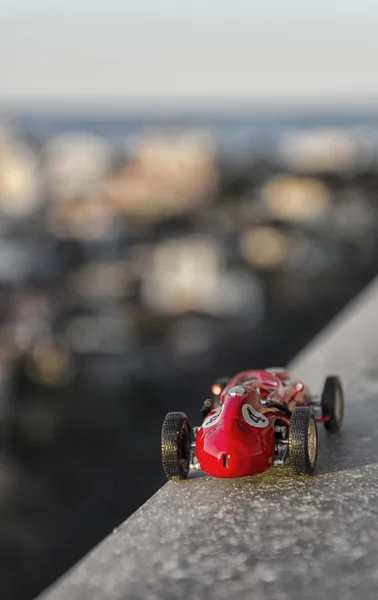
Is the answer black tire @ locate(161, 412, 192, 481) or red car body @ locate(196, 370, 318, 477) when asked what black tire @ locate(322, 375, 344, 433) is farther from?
black tire @ locate(161, 412, 192, 481)

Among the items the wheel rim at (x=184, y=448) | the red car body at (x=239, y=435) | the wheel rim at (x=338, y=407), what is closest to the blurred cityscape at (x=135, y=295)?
the wheel rim at (x=338, y=407)

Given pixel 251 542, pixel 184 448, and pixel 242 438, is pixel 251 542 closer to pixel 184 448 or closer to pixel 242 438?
pixel 242 438

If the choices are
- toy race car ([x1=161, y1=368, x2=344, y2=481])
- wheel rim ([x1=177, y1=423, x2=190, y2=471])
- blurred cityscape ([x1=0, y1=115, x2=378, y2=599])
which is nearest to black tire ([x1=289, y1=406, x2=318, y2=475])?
toy race car ([x1=161, y1=368, x2=344, y2=481])

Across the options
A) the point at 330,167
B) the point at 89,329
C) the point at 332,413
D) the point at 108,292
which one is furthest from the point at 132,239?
the point at 332,413

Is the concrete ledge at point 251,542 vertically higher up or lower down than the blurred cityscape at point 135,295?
higher up

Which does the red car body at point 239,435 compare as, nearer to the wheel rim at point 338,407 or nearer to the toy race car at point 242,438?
the toy race car at point 242,438
